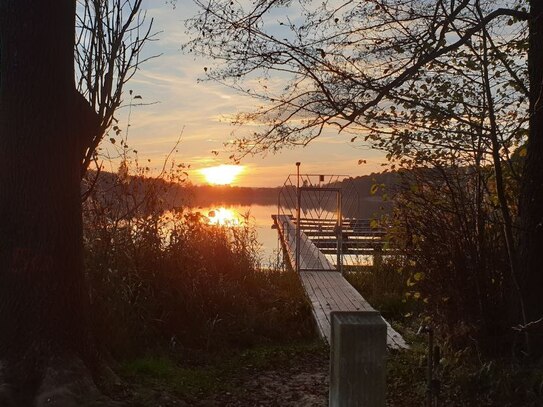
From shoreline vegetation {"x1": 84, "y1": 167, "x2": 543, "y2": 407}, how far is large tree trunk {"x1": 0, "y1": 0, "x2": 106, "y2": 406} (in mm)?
672

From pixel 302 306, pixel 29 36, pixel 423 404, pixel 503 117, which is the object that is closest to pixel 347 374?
pixel 423 404

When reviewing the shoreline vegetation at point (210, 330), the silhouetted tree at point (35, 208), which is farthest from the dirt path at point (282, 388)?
the silhouetted tree at point (35, 208)

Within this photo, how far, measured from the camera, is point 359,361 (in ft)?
9.26

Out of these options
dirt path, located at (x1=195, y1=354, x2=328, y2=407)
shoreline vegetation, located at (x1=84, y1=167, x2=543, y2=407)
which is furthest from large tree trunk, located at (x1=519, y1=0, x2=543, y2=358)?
dirt path, located at (x1=195, y1=354, x2=328, y2=407)

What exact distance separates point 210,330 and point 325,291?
11.4 feet

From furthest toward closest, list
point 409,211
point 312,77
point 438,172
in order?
1. point 409,211
2. point 438,172
3. point 312,77

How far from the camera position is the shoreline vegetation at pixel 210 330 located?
15.8ft

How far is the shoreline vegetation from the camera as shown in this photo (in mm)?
4812

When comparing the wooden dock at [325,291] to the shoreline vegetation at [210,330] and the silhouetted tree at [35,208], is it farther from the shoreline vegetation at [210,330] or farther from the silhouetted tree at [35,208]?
the silhouetted tree at [35,208]

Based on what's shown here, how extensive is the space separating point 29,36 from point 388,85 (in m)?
2.65

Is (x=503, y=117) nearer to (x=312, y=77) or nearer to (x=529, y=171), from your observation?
(x=529, y=171)

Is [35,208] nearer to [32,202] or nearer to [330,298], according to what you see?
[32,202]

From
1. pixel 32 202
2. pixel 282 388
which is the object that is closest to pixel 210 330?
pixel 282 388

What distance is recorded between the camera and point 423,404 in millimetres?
4699
